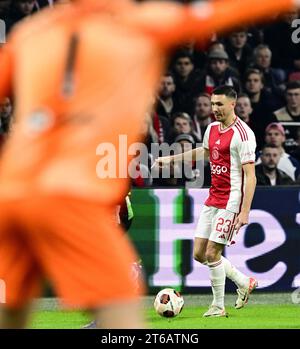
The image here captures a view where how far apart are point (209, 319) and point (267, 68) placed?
5.39 m

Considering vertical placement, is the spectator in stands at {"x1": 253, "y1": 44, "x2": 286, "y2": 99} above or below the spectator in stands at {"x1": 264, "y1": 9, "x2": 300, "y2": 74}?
below

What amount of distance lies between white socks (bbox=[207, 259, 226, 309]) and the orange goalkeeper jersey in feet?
23.7

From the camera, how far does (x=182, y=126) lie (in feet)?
47.5

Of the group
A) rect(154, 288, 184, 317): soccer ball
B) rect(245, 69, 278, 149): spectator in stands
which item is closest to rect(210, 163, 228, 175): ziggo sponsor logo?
rect(154, 288, 184, 317): soccer ball

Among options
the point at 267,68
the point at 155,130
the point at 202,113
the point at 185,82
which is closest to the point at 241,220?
the point at 155,130

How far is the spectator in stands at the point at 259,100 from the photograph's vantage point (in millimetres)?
15328

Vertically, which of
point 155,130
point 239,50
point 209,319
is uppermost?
point 239,50

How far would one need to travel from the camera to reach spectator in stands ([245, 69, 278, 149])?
15.3 metres

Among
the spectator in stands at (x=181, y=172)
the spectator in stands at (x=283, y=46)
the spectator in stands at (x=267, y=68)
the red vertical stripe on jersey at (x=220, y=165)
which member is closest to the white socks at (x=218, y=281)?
the red vertical stripe on jersey at (x=220, y=165)

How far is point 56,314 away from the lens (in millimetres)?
12195

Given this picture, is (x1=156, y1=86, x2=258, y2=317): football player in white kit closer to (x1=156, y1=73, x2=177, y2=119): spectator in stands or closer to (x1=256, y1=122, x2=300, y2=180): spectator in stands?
(x1=256, y1=122, x2=300, y2=180): spectator in stands

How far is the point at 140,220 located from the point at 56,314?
1.63 meters

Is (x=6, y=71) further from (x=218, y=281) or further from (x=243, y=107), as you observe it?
(x=243, y=107)

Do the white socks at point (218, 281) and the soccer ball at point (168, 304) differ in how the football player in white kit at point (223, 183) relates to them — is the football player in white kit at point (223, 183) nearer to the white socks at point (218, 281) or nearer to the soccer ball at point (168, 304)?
the white socks at point (218, 281)
